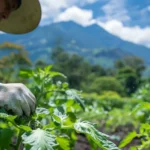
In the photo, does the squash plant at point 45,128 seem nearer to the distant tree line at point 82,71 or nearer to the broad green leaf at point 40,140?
the broad green leaf at point 40,140

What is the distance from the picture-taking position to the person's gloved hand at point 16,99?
54.9 inches

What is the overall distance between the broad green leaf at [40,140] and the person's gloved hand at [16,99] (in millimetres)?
166

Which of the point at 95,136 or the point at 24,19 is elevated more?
the point at 24,19

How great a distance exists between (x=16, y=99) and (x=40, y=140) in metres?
0.27

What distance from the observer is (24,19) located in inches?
83.1

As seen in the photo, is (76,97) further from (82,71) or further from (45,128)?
(82,71)

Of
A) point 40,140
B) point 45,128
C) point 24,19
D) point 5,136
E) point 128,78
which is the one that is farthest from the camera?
point 128,78

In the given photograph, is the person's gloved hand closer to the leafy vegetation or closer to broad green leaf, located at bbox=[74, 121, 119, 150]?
the leafy vegetation

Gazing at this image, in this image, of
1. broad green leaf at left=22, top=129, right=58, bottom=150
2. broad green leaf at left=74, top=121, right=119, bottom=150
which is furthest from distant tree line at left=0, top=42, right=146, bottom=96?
broad green leaf at left=22, top=129, right=58, bottom=150

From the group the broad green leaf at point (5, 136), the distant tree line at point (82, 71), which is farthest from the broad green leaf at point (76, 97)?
the distant tree line at point (82, 71)

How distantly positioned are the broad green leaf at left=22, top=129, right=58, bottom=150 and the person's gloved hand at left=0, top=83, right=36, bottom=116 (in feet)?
0.55

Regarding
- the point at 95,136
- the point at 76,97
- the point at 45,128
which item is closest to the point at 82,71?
the point at 76,97

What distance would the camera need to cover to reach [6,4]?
65.4 inches

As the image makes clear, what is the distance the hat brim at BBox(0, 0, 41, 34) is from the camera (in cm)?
199
